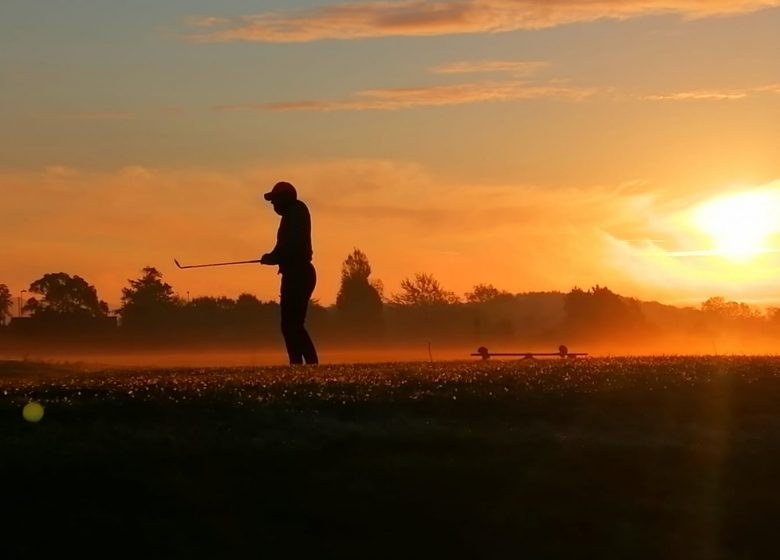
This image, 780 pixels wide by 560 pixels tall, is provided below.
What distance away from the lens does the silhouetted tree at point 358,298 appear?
104 meters

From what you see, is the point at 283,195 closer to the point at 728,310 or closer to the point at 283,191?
the point at 283,191

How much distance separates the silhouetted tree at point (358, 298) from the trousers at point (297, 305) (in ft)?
257

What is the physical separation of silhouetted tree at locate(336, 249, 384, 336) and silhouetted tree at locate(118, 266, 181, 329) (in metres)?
13.1

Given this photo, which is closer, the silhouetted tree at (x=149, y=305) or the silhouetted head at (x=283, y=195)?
the silhouetted head at (x=283, y=195)

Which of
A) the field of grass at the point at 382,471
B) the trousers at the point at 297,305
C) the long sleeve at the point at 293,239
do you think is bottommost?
the field of grass at the point at 382,471

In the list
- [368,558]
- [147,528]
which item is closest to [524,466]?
[368,558]

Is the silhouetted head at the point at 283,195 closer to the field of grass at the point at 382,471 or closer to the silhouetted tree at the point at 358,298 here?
the field of grass at the point at 382,471

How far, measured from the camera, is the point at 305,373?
67.8ft

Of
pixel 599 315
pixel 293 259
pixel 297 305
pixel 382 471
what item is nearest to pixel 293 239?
pixel 293 259

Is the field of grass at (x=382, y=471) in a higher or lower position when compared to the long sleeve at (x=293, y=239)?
lower

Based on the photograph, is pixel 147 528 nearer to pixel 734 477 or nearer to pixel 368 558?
A: pixel 368 558

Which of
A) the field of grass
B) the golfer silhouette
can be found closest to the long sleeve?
the golfer silhouette

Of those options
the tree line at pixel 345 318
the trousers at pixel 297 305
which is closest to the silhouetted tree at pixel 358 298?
the tree line at pixel 345 318

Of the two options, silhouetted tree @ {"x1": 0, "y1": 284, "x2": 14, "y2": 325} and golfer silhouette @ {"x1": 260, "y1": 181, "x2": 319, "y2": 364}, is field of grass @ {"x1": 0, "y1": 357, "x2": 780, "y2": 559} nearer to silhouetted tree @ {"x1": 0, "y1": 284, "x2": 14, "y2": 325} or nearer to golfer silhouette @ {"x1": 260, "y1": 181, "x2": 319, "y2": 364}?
golfer silhouette @ {"x1": 260, "y1": 181, "x2": 319, "y2": 364}
